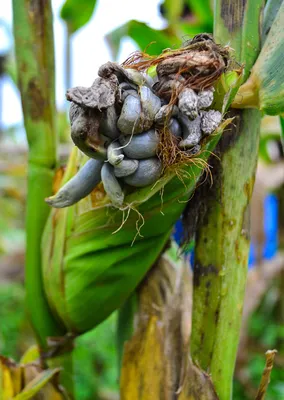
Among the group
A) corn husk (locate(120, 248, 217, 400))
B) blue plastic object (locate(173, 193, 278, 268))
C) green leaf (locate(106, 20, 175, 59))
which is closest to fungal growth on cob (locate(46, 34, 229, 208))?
corn husk (locate(120, 248, 217, 400))

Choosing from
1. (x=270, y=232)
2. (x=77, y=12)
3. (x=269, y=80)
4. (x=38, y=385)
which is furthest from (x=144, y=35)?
(x=270, y=232)

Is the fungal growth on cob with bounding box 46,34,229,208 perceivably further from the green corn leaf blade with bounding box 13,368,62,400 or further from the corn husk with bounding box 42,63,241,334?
the green corn leaf blade with bounding box 13,368,62,400

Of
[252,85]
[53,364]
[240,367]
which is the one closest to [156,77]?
[252,85]

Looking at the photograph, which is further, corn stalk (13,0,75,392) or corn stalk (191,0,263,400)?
corn stalk (13,0,75,392)

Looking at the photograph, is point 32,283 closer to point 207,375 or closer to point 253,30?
point 207,375

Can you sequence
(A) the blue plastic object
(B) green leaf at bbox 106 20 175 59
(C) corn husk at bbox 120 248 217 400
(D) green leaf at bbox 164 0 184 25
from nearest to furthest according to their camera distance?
1. (C) corn husk at bbox 120 248 217 400
2. (B) green leaf at bbox 106 20 175 59
3. (D) green leaf at bbox 164 0 184 25
4. (A) the blue plastic object

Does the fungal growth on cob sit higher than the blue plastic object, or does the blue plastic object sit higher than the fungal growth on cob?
the fungal growth on cob

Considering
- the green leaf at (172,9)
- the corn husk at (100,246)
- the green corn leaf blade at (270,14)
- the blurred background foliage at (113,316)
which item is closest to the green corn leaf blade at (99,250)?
the corn husk at (100,246)

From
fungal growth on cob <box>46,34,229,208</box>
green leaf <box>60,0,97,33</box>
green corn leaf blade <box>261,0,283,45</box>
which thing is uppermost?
green leaf <box>60,0,97,33</box>
